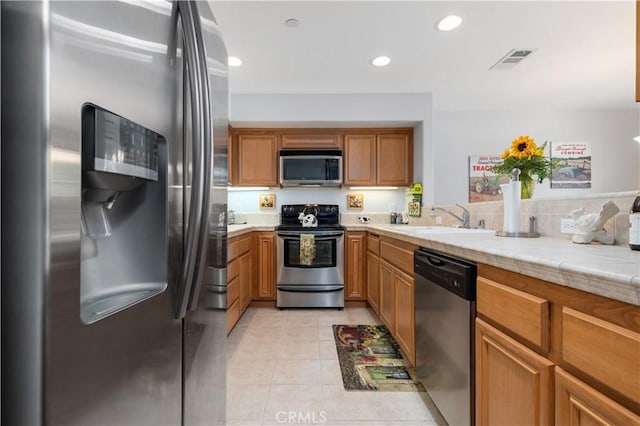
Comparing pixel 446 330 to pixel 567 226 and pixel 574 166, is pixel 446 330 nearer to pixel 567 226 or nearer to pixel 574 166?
pixel 567 226

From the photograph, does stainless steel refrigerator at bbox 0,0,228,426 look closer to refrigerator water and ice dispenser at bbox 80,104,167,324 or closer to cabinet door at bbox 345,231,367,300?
refrigerator water and ice dispenser at bbox 80,104,167,324

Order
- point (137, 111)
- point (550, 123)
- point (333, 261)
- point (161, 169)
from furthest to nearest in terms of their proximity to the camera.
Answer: point (550, 123), point (333, 261), point (161, 169), point (137, 111)

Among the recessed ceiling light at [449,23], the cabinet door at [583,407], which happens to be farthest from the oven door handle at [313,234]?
the cabinet door at [583,407]

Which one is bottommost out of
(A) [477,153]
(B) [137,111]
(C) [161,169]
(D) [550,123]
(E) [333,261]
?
(E) [333,261]

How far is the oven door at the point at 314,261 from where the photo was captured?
322 centimetres

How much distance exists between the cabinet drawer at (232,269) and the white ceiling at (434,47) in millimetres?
1818

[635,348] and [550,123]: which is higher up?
[550,123]

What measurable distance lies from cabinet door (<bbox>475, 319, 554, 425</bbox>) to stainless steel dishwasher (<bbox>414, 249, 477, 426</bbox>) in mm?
70

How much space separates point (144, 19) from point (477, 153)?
447 cm

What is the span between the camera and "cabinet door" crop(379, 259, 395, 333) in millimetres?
2223

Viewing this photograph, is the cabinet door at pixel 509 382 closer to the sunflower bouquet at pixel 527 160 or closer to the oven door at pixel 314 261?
the sunflower bouquet at pixel 527 160

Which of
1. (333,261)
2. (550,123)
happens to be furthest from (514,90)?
(333,261)

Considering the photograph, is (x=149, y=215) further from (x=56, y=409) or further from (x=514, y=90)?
(x=514, y=90)

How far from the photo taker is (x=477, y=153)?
426cm
